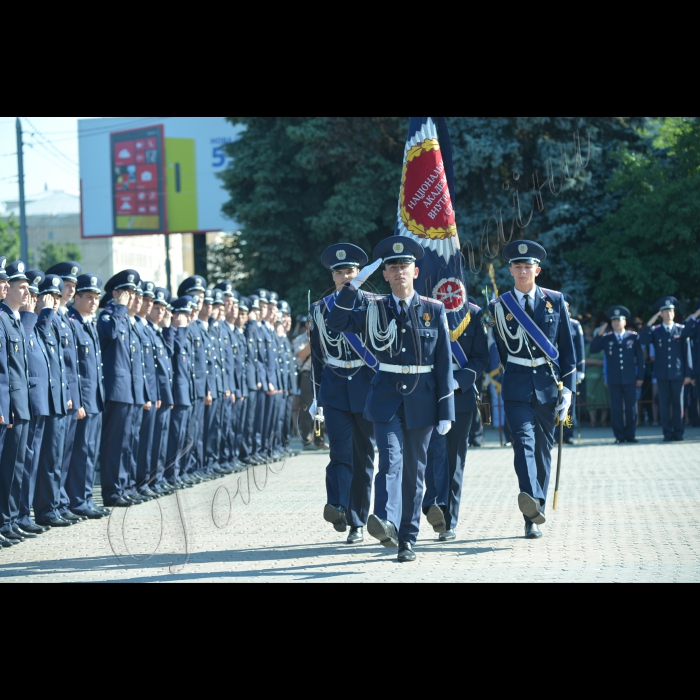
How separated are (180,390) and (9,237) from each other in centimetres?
3718

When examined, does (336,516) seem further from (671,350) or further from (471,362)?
(671,350)

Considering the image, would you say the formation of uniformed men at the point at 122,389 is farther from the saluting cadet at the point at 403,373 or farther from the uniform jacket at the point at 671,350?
the uniform jacket at the point at 671,350

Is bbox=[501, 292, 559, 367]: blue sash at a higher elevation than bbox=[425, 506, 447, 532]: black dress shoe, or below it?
higher

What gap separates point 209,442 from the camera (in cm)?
1461

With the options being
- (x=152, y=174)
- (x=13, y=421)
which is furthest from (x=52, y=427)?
(x=152, y=174)

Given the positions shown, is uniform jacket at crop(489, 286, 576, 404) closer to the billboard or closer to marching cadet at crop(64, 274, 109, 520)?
marching cadet at crop(64, 274, 109, 520)

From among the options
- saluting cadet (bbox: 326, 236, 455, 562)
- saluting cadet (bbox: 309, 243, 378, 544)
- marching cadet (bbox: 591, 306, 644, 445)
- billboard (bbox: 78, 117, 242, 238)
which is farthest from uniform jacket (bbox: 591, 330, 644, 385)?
billboard (bbox: 78, 117, 242, 238)

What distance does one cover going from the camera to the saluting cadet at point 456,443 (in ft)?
29.4

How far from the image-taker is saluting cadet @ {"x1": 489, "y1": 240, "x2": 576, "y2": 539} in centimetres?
904

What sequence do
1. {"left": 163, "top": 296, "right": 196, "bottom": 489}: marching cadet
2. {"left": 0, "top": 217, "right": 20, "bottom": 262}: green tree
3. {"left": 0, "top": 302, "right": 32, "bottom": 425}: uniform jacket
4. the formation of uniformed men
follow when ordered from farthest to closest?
{"left": 0, "top": 217, "right": 20, "bottom": 262}: green tree
{"left": 163, "top": 296, "right": 196, "bottom": 489}: marching cadet
the formation of uniformed men
{"left": 0, "top": 302, "right": 32, "bottom": 425}: uniform jacket

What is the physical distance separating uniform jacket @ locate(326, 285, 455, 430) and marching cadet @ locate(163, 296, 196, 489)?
17.9 ft
